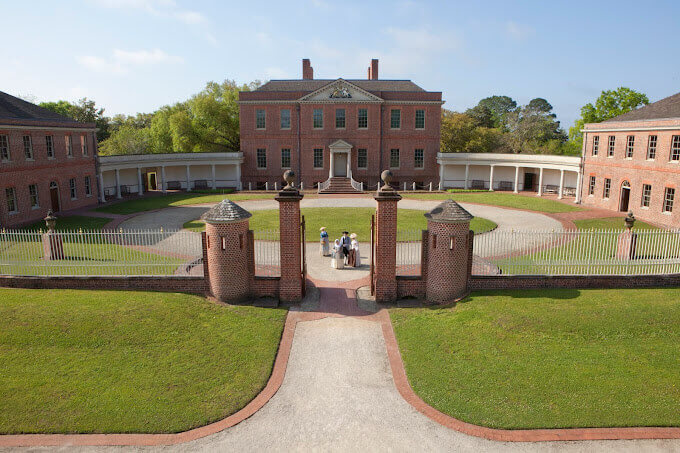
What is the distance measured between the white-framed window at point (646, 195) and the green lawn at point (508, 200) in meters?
3.87

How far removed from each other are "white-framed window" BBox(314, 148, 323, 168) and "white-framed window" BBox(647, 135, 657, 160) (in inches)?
1029

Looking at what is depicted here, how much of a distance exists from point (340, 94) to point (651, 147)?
25186 mm

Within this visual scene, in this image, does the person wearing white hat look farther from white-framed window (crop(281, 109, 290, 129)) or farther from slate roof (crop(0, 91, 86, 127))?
white-framed window (crop(281, 109, 290, 129))

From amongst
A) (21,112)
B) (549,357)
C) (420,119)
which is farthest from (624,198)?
(21,112)

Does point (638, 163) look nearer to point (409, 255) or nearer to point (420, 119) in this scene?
point (409, 255)

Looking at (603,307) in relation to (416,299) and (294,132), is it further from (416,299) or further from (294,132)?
(294,132)

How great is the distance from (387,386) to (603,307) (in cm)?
665

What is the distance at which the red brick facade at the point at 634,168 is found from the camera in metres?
26.5

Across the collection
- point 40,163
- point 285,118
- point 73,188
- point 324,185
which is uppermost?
point 285,118

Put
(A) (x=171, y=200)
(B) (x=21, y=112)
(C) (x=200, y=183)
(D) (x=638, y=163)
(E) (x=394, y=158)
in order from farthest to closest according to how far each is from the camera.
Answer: (E) (x=394, y=158)
(C) (x=200, y=183)
(A) (x=171, y=200)
(D) (x=638, y=163)
(B) (x=21, y=112)

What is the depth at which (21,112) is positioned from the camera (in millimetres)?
27812

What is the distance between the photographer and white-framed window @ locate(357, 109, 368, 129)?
44250mm

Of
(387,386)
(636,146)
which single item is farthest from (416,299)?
(636,146)

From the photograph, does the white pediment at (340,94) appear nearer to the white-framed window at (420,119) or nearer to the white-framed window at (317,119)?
the white-framed window at (317,119)
